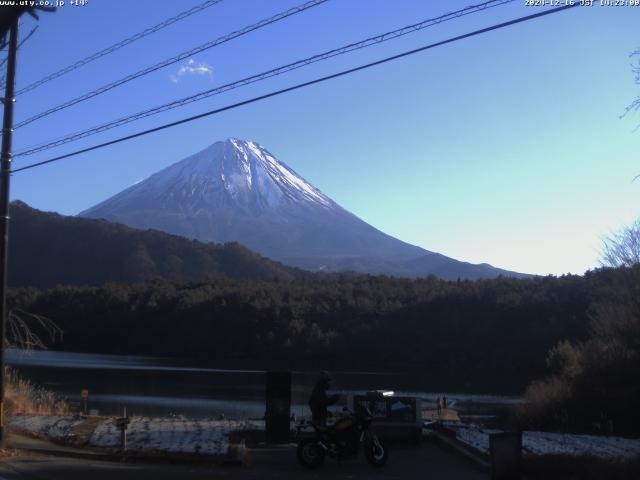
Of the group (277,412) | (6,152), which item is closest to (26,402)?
(6,152)

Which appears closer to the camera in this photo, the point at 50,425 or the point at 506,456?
the point at 506,456

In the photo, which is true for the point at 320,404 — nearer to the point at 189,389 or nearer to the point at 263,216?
the point at 189,389

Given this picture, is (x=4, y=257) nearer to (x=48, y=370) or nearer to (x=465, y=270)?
(x=48, y=370)

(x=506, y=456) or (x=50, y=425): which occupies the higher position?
(x=506, y=456)

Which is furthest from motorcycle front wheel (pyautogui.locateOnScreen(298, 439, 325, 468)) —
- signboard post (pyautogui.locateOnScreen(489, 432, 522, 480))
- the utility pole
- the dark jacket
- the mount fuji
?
the mount fuji

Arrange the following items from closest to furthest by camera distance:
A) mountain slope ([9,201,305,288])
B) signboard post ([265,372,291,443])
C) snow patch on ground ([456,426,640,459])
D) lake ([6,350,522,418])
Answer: snow patch on ground ([456,426,640,459]) → signboard post ([265,372,291,443]) → lake ([6,350,522,418]) → mountain slope ([9,201,305,288])

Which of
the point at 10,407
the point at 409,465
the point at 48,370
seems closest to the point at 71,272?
the point at 48,370

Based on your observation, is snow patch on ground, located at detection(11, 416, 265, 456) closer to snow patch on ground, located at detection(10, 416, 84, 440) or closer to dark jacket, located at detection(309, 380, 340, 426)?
snow patch on ground, located at detection(10, 416, 84, 440)
